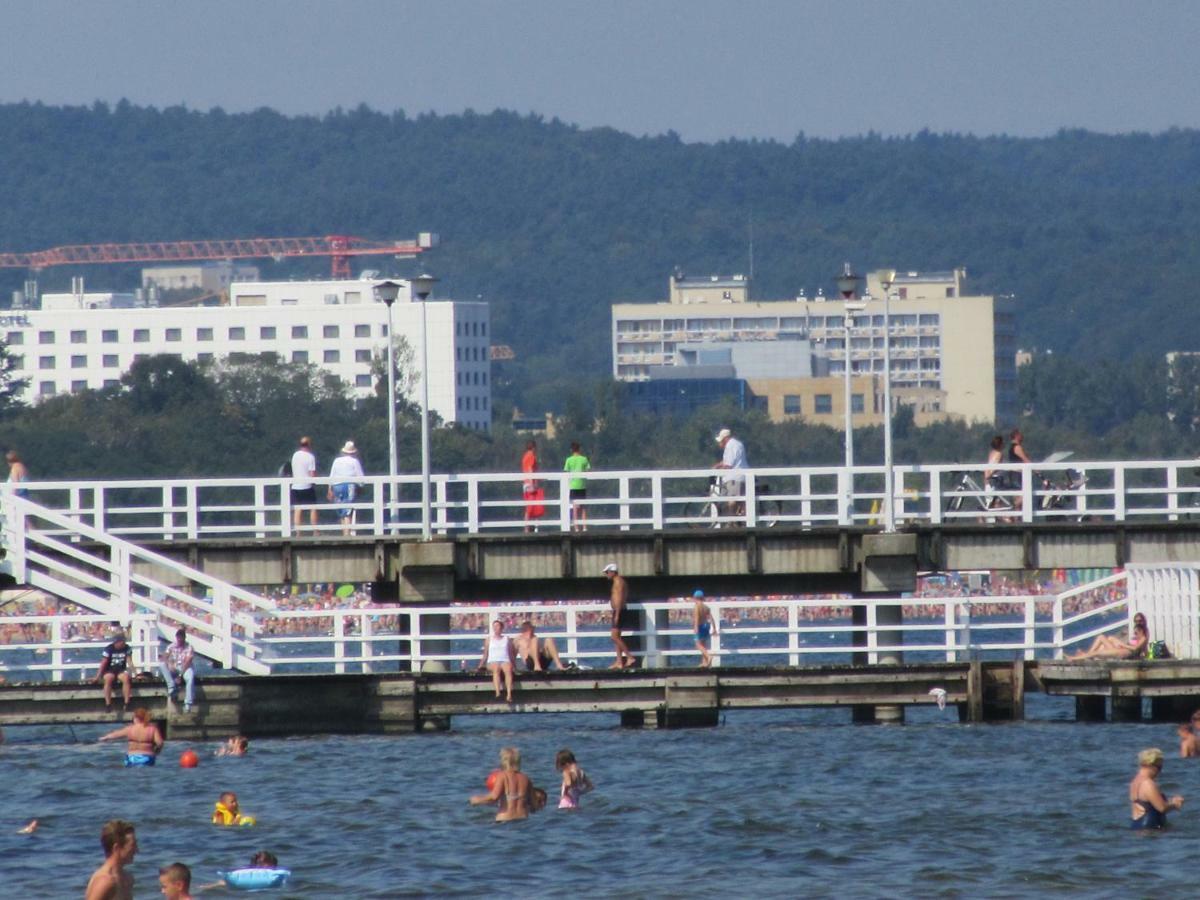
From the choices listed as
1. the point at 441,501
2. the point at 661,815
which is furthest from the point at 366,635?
the point at 661,815

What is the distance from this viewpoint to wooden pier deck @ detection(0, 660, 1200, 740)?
42625 mm

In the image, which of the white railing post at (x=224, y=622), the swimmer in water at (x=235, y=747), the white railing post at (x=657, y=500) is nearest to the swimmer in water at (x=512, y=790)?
the swimmer in water at (x=235, y=747)

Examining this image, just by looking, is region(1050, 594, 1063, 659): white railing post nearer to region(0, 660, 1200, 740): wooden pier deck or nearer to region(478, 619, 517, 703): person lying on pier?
region(0, 660, 1200, 740): wooden pier deck

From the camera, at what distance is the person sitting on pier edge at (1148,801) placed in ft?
108

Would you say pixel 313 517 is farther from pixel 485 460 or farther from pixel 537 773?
Result: pixel 485 460

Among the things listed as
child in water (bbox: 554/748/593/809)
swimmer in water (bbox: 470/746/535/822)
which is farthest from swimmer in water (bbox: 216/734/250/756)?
child in water (bbox: 554/748/593/809)

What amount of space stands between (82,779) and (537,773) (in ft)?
22.4

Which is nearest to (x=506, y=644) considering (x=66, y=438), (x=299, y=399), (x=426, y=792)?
(x=426, y=792)

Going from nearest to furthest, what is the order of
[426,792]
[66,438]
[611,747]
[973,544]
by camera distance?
[426,792]
[611,747]
[973,544]
[66,438]

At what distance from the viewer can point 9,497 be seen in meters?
44.0

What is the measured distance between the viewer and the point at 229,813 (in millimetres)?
35156

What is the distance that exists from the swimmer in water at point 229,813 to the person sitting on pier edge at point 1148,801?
37.5 feet

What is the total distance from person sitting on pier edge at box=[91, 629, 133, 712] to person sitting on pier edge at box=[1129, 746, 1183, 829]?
16414 millimetres

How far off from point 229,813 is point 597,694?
30.2 feet
